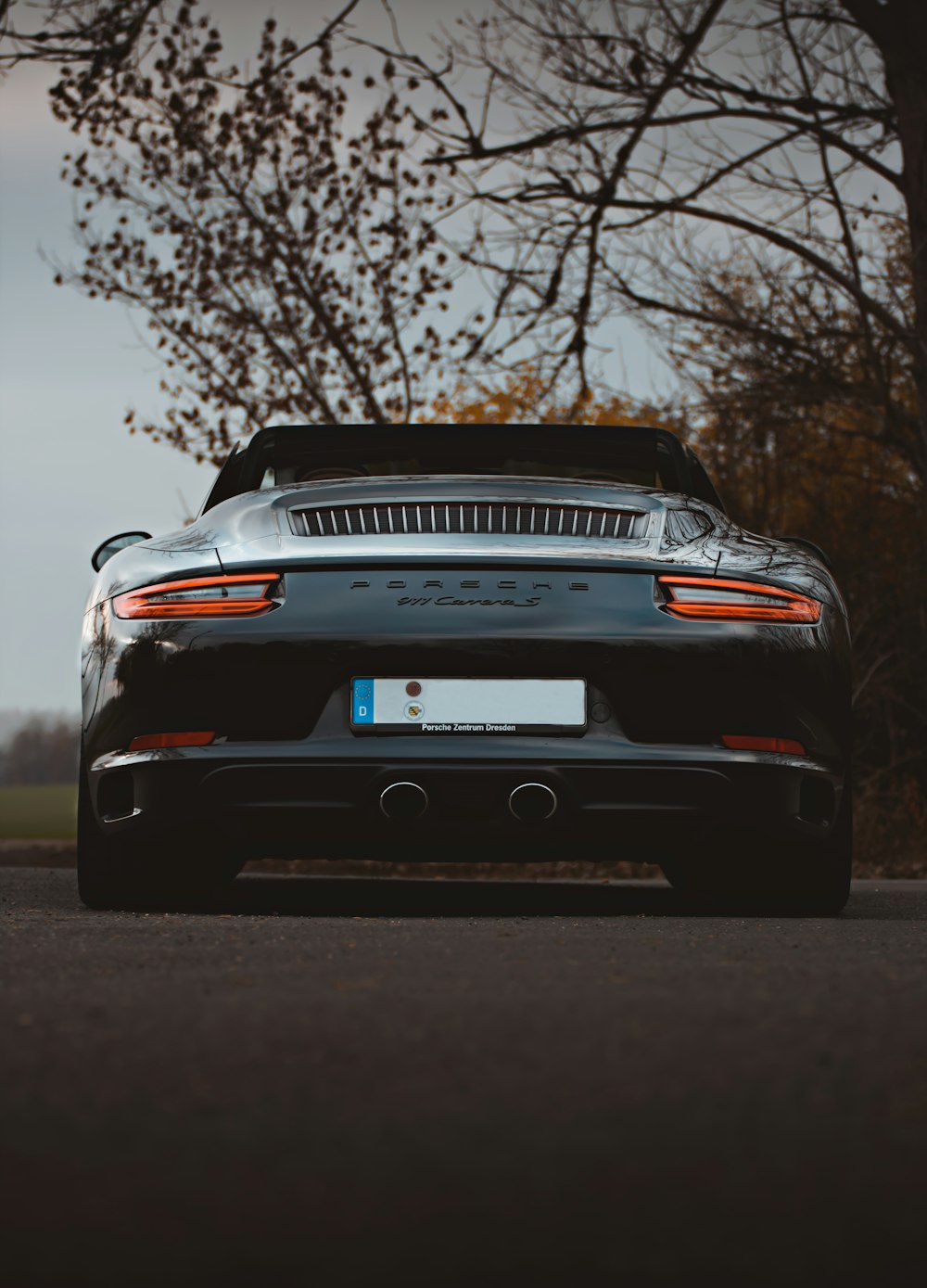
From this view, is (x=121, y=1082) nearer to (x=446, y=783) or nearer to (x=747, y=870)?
(x=446, y=783)

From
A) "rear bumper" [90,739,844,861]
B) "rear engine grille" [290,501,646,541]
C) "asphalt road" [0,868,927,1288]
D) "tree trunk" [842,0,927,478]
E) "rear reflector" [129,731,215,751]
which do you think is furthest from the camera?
"tree trunk" [842,0,927,478]

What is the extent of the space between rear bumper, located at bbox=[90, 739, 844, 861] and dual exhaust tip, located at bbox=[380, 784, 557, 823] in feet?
0.05

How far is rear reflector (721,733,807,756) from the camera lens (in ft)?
14.2

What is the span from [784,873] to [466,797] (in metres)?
0.97

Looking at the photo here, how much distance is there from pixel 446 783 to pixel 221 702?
60 cm

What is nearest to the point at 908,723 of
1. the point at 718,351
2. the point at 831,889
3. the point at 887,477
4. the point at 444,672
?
the point at 718,351

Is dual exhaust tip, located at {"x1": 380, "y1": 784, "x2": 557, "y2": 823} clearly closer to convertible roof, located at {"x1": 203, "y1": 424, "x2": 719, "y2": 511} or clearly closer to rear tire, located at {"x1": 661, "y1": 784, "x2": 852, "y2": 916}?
rear tire, located at {"x1": 661, "y1": 784, "x2": 852, "y2": 916}

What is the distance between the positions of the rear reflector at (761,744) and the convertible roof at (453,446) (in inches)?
55.2

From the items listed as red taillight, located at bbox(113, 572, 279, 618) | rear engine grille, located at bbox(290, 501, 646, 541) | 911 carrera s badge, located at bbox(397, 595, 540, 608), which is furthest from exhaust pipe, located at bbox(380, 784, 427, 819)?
rear engine grille, located at bbox(290, 501, 646, 541)

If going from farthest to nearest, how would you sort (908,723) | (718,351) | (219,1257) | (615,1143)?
(718,351)
(908,723)
(615,1143)
(219,1257)

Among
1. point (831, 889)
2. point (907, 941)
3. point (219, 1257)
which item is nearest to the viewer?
point (219, 1257)

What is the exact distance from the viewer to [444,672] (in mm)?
Result: 4281

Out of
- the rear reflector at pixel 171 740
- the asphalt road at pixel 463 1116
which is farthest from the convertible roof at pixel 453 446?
the asphalt road at pixel 463 1116

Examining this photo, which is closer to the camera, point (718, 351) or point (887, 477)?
point (718, 351)
